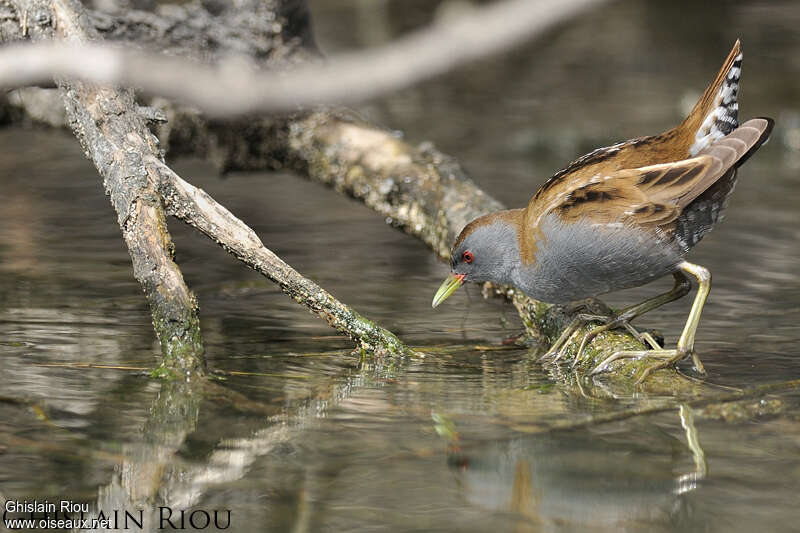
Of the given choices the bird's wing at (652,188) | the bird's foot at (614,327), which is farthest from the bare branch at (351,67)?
the bird's foot at (614,327)

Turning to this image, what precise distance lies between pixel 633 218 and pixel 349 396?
136cm

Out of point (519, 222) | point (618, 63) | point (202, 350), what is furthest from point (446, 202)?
point (618, 63)

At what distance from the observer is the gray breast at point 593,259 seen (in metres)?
4.45

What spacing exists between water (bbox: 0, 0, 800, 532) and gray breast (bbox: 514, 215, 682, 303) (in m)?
0.39

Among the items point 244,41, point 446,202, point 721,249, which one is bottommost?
point 721,249

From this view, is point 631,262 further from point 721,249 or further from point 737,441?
point 721,249

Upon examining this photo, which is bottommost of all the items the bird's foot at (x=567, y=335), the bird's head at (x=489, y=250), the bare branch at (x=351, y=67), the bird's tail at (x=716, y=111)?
the bird's foot at (x=567, y=335)

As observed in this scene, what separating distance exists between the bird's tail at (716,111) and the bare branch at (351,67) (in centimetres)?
267

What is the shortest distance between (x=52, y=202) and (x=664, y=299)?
16.0 feet

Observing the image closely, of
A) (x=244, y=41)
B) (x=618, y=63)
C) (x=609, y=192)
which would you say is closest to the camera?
(x=609, y=192)

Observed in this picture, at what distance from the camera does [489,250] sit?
4871 mm

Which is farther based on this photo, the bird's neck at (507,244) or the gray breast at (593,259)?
the bird's neck at (507,244)

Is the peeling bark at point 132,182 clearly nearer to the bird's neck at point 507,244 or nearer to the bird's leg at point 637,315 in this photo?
the bird's neck at point 507,244

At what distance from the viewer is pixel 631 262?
14.7ft
